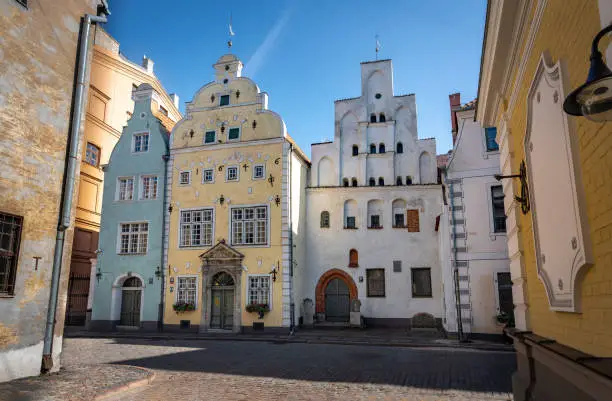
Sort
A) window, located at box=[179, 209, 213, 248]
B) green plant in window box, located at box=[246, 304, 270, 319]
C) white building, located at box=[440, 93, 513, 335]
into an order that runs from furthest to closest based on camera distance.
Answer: window, located at box=[179, 209, 213, 248] < green plant in window box, located at box=[246, 304, 270, 319] < white building, located at box=[440, 93, 513, 335]

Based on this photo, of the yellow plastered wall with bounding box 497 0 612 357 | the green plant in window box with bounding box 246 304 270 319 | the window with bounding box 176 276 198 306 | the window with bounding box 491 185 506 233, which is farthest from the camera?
the window with bounding box 176 276 198 306

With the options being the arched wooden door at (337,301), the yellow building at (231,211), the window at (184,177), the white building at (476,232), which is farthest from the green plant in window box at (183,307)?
the white building at (476,232)

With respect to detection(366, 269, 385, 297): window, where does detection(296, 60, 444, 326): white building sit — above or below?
above

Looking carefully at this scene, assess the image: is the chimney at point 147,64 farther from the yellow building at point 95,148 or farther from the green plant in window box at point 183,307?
the green plant in window box at point 183,307

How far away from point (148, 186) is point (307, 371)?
17235mm

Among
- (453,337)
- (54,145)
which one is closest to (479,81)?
(54,145)

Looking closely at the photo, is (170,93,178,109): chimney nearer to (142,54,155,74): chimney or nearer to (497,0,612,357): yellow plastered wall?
(142,54,155,74): chimney

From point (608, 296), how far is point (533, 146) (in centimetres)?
268

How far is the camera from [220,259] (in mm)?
23234

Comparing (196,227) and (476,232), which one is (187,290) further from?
(476,232)

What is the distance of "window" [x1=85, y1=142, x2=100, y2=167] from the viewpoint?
89.0 feet

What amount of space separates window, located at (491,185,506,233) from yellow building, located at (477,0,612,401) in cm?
1048

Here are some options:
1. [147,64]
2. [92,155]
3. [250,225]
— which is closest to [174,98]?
[147,64]

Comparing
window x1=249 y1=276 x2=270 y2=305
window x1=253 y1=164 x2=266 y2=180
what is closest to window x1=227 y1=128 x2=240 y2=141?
window x1=253 y1=164 x2=266 y2=180
